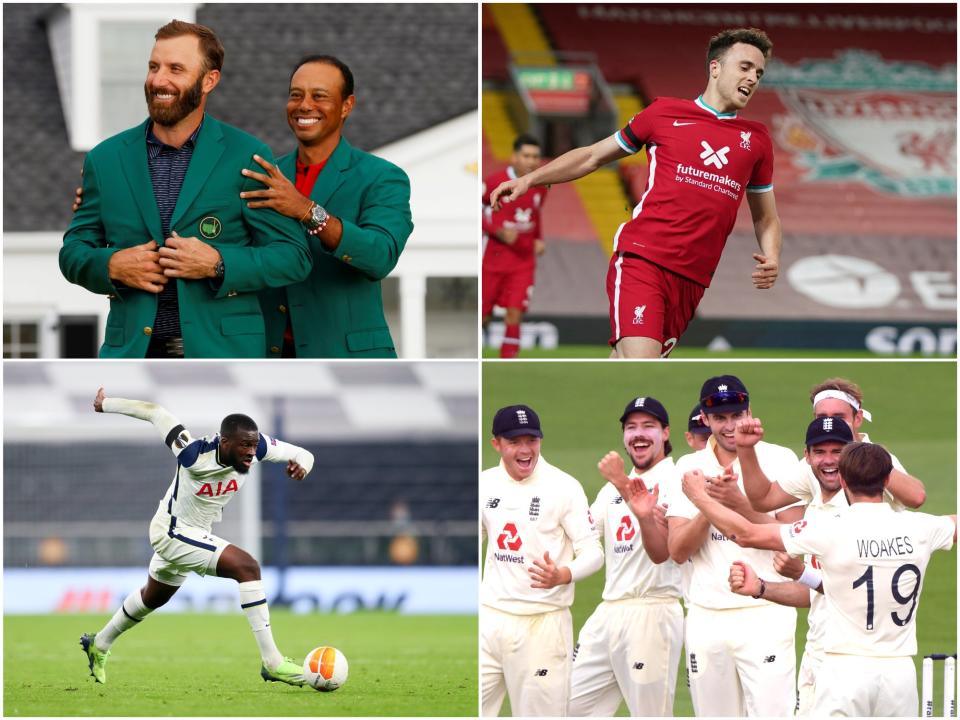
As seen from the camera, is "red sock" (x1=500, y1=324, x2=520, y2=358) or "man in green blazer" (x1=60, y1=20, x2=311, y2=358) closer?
"man in green blazer" (x1=60, y1=20, x2=311, y2=358)

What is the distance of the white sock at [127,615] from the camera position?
6711 millimetres

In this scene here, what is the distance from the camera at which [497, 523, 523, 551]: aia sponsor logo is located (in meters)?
7.16

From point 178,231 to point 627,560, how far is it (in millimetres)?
2986

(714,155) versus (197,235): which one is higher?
(714,155)

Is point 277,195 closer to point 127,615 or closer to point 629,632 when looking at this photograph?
point 127,615

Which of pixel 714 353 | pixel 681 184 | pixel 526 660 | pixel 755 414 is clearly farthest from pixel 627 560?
pixel 714 353

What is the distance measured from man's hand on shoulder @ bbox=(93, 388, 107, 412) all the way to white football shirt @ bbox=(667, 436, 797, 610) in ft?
9.12

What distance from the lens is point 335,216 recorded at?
240 inches

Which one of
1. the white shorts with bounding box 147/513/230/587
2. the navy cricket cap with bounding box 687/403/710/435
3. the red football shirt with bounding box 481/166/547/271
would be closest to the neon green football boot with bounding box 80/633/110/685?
the white shorts with bounding box 147/513/230/587

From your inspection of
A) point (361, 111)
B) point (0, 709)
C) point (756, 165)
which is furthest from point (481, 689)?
point (361, 111)

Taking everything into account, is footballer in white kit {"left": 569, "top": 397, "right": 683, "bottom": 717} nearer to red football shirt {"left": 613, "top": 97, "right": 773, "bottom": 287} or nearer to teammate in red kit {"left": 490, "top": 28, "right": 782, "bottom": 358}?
teammate in red kit {"left": 490, "top": 28, "right": 782, "bottom": 358}

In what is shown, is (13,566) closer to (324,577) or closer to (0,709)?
(324,577)

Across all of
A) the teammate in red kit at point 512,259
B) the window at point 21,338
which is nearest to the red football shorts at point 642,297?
the teammate in red kit at point 512,259

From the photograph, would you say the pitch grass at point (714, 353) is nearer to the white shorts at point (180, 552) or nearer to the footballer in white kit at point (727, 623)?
the footballer in white kit at point (727, 623)
